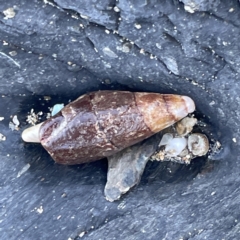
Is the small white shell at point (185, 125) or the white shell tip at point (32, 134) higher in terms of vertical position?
the small white shell at point (185, 125)

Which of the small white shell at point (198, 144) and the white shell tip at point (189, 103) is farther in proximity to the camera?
the small white shell at point (198, 144)

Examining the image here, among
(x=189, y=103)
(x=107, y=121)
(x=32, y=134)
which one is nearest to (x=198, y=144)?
(x=189, y=103)

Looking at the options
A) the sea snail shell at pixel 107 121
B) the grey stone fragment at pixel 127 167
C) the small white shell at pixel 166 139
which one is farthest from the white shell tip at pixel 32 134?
the small white shell at pixel 166 139

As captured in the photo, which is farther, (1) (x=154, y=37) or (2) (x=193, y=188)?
(2) (x=193, y=188)

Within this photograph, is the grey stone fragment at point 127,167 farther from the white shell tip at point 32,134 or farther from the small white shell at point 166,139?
the white shell tip at point 32,134

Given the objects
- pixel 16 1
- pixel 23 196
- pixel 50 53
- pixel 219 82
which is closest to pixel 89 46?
pixel 50 53

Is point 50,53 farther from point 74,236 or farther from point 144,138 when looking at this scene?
point 74,236

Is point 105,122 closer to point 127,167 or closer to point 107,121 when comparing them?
point 107,121

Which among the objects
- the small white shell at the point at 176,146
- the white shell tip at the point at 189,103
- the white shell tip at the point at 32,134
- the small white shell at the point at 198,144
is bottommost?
the white shell tip at the point at 32,134
